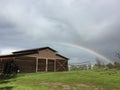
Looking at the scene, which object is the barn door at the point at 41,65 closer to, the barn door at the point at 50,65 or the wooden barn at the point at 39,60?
the wooden barn at the point at 39,60

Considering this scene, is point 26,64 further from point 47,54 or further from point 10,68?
point 47,54

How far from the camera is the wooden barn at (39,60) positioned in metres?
54.4

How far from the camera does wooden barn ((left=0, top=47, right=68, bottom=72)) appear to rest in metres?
54.4

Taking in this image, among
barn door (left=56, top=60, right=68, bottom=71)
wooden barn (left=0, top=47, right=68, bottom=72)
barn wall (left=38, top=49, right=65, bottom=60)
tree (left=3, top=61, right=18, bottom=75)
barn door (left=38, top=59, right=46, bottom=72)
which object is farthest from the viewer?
barn door (left=56, top=60, right=68, bottom=71)

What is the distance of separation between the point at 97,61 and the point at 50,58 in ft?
46.9

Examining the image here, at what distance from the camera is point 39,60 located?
58.3 m

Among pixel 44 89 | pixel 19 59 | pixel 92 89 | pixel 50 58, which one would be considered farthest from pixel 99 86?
pixel 50 58

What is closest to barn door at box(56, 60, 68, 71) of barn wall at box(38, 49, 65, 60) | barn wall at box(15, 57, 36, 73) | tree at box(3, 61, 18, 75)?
barn wall at box(38, 49, 65, 60)

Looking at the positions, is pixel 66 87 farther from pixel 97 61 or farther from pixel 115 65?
pixel 97 61

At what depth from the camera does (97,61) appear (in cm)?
6856

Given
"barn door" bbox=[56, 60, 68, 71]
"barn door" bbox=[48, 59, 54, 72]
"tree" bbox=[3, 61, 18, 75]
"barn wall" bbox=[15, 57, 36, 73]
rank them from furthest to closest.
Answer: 1. "barn door" bbox=[56, 60, 68, 71]
2. "barn door" bbox=[48, 59, 54, 72]
3. "barn wall" bbox=[15, 57, 36, 73]
4. "tree" bbox=[3, 61, 18, 75]

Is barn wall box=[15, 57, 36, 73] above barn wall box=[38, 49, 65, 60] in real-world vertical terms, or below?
below

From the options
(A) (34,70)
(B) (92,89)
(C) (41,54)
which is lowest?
(B) (92,89)

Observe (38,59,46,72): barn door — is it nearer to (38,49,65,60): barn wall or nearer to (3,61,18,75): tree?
(38,49,65,60): barn wall
